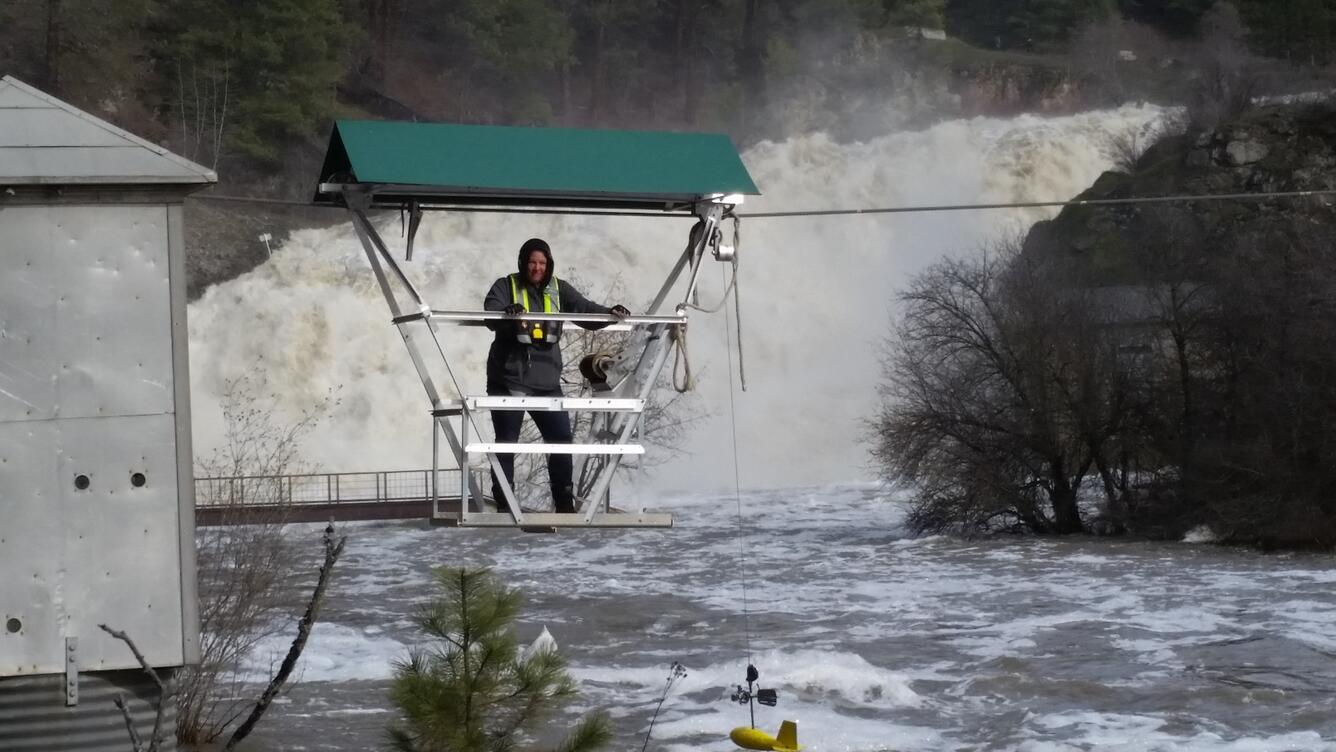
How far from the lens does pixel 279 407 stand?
145ft

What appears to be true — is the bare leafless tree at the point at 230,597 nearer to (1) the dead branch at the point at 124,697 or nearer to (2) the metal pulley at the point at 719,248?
(2) the metal pulley at the point at 719,248

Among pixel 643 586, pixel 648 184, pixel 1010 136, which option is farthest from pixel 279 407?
pixel 648 184

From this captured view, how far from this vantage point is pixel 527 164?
9.55 metres

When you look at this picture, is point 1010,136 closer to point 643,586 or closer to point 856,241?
point 856,241

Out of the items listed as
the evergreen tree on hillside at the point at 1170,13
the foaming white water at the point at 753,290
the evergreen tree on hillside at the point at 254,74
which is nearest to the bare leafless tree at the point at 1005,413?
the foaming white water at the point at 753,290

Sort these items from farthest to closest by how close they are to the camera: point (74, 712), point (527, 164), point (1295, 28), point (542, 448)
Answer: point (1295, 28) → point (527, 164) → point (542, 448) → point (74, 712)

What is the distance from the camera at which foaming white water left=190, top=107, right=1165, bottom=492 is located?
44.9 m

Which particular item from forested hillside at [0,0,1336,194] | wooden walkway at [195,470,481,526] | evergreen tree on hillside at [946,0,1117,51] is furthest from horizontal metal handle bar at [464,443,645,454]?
evergreen tree on hillside at [946,0,1117,51]

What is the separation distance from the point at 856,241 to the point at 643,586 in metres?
26.5

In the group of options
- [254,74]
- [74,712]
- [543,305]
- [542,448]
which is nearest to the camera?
[74,712]

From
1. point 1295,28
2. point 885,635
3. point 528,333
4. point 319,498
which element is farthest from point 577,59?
point 528,333

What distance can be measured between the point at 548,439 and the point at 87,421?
3319 millimetres

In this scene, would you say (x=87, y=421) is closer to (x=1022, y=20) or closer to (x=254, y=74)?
(x=254, y=74)

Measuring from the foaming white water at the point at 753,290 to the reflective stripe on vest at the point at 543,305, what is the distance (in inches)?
1341
